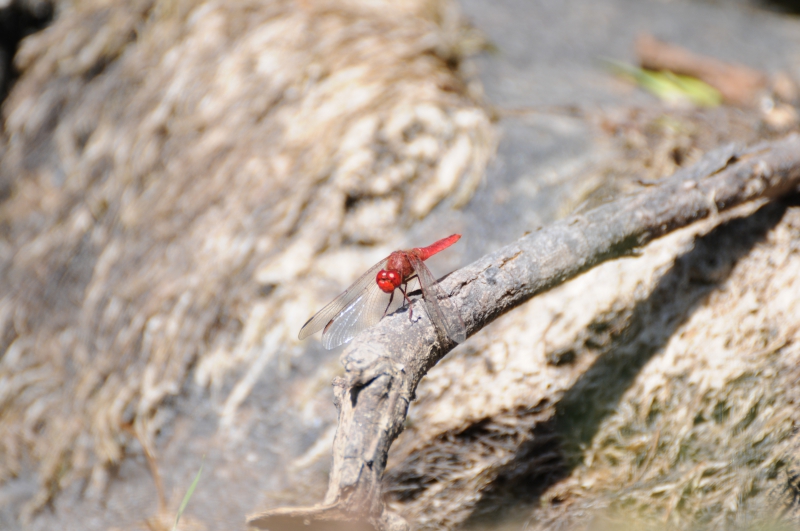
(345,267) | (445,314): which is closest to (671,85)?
(345,267)

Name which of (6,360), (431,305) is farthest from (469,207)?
(6,360)

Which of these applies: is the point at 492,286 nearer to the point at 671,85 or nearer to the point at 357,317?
the point at 357,317

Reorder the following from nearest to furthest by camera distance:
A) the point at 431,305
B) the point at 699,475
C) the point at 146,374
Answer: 1. the point at 431,305
2. the point at 699,475
3. the point at 146,374

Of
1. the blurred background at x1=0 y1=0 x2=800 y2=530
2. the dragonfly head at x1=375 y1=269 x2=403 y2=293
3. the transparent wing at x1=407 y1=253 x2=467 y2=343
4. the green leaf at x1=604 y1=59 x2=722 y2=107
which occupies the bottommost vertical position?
the green leaf at x1=604 y1=59 x2=722 y2=107

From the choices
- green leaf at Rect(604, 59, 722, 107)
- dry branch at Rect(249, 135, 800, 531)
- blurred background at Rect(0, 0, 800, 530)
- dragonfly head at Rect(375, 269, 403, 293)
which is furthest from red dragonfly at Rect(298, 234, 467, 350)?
green leaf at Rect(604, 59, 722, 107)

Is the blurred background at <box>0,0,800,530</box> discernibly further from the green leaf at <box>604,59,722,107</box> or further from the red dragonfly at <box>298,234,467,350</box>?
the red dragonfly at <box>298,234,467,350</box>

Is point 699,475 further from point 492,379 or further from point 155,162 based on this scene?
point 155,162

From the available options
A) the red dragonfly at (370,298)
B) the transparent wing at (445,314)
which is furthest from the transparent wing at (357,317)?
the transparent wing at (445,314)
